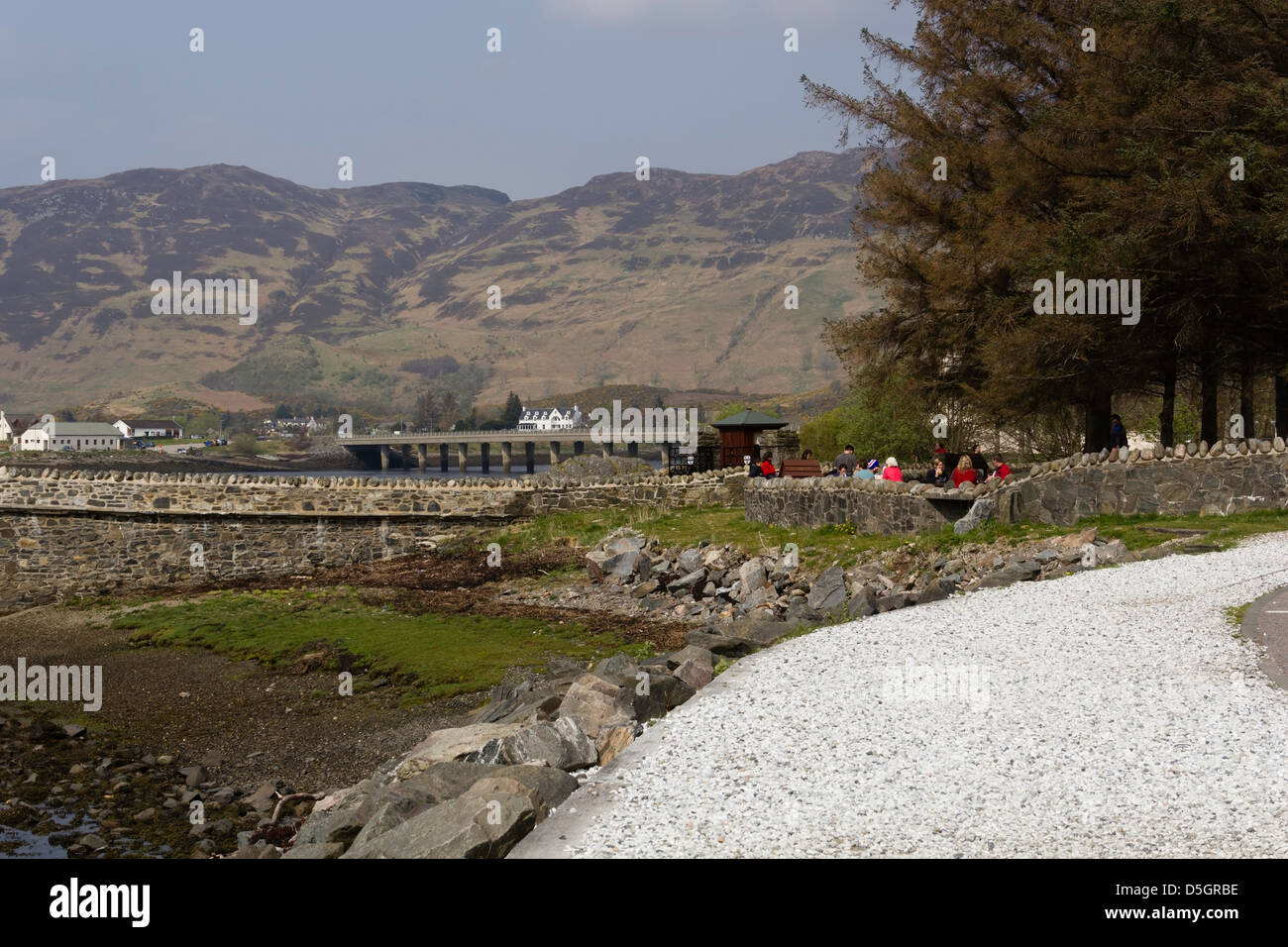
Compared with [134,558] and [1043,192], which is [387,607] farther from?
[1043,192]

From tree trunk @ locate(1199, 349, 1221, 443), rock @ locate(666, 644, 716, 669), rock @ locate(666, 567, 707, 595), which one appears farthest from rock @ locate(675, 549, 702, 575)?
rock @ locate(666, 644, 716, 669)

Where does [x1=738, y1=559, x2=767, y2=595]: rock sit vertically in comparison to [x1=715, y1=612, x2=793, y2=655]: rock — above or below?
below

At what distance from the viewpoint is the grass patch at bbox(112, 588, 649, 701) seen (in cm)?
1961

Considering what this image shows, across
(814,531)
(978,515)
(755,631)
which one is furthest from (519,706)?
(814,531)

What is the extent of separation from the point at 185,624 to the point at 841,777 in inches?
886

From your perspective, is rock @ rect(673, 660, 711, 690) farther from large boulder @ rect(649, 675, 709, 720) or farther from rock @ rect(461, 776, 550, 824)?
rock @ rect(461, 776, 550, 824)

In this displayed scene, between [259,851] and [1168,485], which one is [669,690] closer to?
[259,851]

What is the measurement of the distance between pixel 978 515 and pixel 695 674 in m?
11.8

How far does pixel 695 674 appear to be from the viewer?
11.6 m

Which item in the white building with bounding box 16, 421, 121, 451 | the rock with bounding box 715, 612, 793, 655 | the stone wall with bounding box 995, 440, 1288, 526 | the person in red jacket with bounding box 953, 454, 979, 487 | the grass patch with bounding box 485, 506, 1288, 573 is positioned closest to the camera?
the rock with bounding box 715, 612, 793, 655

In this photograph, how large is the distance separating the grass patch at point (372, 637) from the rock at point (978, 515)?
668 cm

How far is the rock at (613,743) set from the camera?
9.57m

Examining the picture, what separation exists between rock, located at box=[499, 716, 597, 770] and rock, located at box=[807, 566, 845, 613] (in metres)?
9.08

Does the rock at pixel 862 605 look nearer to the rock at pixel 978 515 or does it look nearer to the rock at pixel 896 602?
the rock at pixel 896 602
